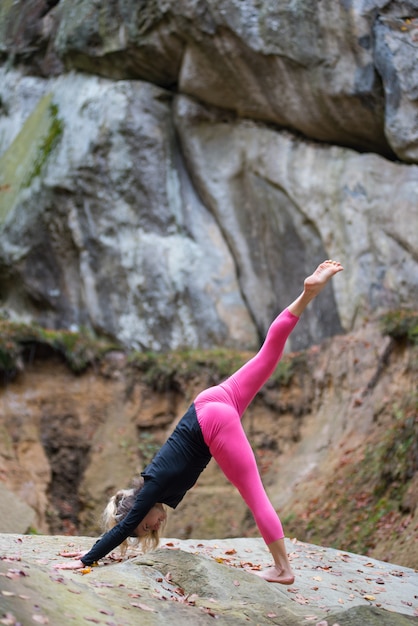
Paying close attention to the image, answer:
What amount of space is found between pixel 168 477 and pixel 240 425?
0.70 m

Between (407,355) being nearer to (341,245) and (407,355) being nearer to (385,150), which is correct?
(341,245)

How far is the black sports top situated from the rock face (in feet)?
26.1

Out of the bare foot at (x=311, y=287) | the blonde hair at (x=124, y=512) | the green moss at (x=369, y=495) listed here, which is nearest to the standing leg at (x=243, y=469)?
the blonde hair at (x=124, y=512)

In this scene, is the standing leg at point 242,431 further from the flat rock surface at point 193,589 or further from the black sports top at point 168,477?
the flat rock surface at point 193,589

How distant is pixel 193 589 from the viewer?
5.44 meters

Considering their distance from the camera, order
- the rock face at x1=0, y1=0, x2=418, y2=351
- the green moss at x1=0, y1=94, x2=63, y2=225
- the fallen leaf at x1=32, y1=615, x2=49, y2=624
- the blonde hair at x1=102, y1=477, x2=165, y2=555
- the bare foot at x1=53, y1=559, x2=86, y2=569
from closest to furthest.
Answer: the fallen leaf at x1=32, y1=615, x2=49, y2=624 → the bare foot at x1=53, y1=559, x2=86, y2=569 → the blonde hair at x1=102, y1=477, x2=165, y2=555 → the rock face at x1=0, y1=0, x2=418, y2=351 → the green moss at x1=0, y1=94, x2=63, y2=225

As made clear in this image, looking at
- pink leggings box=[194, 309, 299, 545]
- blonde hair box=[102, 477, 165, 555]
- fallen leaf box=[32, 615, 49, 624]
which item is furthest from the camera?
blonde hair box=[102, 477, 165, 555]

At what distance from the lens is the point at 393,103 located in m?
12.7

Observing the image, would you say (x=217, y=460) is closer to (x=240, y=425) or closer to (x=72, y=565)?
(x=240, y=425)

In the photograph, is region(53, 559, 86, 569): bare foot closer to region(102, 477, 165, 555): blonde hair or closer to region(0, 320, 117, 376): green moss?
region(102, 477, 165, 555): blonde hair

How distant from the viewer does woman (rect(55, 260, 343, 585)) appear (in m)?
5.66

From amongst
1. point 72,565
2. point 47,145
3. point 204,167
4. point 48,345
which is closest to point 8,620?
point 72,565

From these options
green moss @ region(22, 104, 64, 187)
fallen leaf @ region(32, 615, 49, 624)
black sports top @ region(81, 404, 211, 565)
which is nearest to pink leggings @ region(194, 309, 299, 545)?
black sports top @ region(81, 404, 211, 565)

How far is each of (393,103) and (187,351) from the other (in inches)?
253
